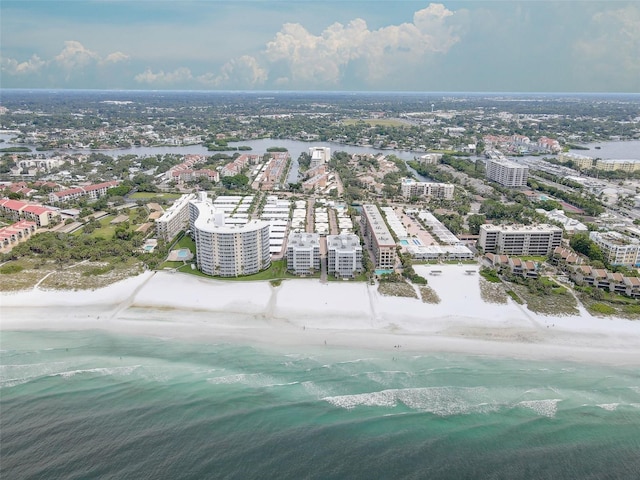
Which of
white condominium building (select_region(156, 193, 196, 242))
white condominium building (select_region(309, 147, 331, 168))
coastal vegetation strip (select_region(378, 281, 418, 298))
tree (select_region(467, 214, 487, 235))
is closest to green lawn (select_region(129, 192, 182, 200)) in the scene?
white condominium building (select_region(156, 193, 196, 242))

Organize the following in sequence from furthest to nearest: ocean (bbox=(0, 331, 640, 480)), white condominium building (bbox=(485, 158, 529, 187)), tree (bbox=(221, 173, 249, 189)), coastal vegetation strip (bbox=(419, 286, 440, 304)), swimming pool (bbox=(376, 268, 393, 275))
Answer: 1. white condominium building (bbox=(485, 158, 529, 187))
2. tree (bbox=(221, 173, 249, 189))
3. swimming pool (bbox=(376, 268, 393, 275))
4. coastal vegetation strip (bbox=(419, 286, 440, 304))
5. ocean (bbox=(0, 331, 640, 480))

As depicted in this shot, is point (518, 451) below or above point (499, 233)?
below

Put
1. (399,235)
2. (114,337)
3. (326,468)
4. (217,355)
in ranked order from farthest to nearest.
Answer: (399,235), (114,337), (217,355), (326,468)

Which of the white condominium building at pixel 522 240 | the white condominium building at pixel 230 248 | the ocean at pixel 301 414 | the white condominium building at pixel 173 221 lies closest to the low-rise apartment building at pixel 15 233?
the white condominium building at pixel 173 221

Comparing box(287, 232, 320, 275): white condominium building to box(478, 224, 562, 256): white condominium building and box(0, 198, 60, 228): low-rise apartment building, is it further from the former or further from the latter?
box(0, 198, 60, 228): low-rise apartment building

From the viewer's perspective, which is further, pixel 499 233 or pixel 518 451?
pixel 499 233

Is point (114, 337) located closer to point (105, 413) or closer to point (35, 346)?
point (35, 346)

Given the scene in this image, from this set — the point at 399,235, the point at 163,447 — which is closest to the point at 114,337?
the point at 163,447
